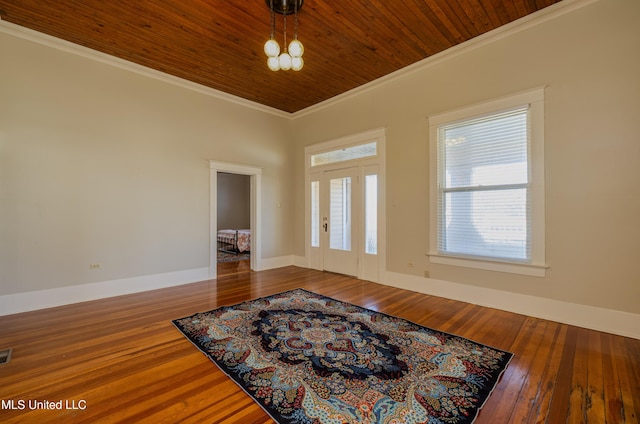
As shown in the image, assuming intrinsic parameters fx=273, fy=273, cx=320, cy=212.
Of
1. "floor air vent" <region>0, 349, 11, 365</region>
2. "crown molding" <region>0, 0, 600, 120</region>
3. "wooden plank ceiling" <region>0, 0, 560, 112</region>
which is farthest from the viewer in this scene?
"crown molding" <region>0, 0, 600, 120</region>

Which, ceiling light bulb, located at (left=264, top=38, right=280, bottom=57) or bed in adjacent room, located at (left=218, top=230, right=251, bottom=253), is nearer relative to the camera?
ceiling light bulb, located at (left=264, top=38, right=280, bottom=57)

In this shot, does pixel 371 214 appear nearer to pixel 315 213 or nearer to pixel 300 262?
pixel 315 213

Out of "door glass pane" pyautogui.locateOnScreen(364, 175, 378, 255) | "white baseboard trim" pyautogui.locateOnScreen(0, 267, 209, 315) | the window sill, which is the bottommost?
"white baseboard trim" pyautogui.locateOnScreen(0, 267, 209, 315)

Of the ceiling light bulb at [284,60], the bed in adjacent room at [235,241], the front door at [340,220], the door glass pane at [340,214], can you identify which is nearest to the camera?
the ceiling light bulb at [284,60]

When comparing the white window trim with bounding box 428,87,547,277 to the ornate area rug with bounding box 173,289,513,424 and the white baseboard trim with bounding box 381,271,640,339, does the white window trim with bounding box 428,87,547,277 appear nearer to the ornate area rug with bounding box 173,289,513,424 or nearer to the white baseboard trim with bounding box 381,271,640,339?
the white baseboard trim with bounding box 381,271,640,339

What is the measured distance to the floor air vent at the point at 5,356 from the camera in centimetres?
234

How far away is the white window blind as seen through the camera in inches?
135

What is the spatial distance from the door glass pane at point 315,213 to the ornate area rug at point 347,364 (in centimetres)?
273

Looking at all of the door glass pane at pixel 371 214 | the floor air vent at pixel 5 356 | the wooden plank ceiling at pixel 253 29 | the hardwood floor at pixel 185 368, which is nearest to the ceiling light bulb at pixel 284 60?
the wooden plank ceiling at pixel 253 29

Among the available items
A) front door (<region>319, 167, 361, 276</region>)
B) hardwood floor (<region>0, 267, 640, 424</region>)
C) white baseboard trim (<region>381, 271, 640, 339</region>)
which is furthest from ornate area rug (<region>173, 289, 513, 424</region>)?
front door (<region>319, 167, 361, 276</region>)

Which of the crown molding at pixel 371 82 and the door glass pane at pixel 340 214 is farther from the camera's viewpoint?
the door glass pane at pixel 340 214

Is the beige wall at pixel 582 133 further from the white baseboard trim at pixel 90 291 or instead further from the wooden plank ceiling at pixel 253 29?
the white baseboard trim at pixel 90 291

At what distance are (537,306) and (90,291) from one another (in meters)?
5.99

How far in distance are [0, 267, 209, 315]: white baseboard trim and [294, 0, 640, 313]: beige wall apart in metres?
4.42
